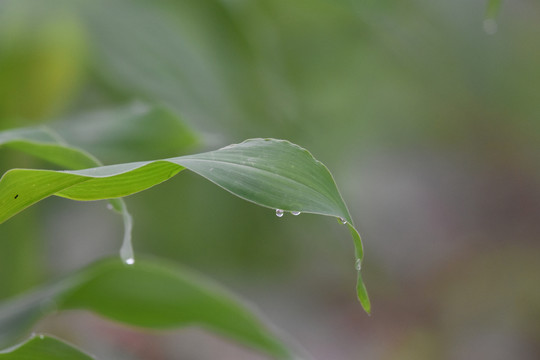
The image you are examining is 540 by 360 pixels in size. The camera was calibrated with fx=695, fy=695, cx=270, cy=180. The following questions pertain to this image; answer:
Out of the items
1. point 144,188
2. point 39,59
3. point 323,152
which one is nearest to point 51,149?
point 144,188

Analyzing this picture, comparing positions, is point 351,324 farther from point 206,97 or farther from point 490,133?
point 206,97

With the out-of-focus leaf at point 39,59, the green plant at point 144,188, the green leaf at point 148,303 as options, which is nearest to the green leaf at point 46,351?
the green plant at point 144,188

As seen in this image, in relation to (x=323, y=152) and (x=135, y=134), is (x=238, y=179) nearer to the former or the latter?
(x=135, y=134)

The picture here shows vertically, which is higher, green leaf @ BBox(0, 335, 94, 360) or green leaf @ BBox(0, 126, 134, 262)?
green leaf @ BBox(0, 126, 134, 262)

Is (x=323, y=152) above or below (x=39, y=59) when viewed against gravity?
above

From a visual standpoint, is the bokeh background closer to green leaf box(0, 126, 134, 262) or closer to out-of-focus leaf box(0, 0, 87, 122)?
out-of-focus leaf box(0, 0, 87, 122)

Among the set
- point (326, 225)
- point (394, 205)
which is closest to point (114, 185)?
point (326, 225)

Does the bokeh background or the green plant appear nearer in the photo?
the green plant

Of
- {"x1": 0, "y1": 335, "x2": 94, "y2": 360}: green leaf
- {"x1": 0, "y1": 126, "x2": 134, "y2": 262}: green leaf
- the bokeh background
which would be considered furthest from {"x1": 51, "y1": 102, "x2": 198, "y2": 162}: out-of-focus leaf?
{"x1": 0, "y1": 335, "x2": 94, "y2": 360}: green leaf

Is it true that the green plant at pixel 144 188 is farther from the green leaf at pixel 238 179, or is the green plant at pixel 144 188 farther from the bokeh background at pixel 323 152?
the bokeh background at pixel 323 152
